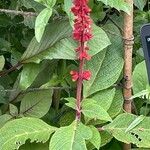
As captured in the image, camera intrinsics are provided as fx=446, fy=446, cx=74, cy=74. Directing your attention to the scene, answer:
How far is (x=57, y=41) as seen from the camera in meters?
1.07

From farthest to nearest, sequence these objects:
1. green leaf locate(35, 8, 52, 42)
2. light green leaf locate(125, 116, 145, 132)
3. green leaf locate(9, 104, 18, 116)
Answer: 1. green leaf locate(9, 104, 18, 116)
2. light green leaf locate(125, 116, 145, 132)
3. green leaf locate(35, 8, 52, 42)

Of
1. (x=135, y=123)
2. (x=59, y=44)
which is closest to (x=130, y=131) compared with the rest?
(x=135, y=123)

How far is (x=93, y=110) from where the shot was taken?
3.26 feet

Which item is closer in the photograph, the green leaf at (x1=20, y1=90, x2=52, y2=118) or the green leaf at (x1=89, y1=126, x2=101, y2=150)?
the green leaf at (x1=89, y1=126, x2=101, y2=150)

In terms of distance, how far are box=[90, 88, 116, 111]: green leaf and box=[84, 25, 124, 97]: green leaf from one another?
0.06 feet

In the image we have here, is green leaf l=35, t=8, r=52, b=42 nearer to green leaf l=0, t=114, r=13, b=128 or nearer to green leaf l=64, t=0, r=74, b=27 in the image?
green leaf l=64, t=0, r=74, b=27

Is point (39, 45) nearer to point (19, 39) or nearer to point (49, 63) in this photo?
point (49, 63)

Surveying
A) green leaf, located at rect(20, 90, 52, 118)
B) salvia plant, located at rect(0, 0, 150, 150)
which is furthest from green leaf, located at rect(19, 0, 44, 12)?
green leaf, located at rect(20, 90, 52, 118)

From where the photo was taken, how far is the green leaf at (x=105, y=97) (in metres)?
1.08

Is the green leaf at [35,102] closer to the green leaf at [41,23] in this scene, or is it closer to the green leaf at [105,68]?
the green leaf at [105,68]

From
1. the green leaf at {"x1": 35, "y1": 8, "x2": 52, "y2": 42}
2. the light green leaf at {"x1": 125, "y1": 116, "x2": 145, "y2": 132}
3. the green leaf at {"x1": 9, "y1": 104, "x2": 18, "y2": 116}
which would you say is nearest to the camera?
the green leaf at {"x1": 35, "y1": 8, "x2": 52, "y2": 42}

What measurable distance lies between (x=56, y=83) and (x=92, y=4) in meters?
0.23

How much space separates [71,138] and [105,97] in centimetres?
19

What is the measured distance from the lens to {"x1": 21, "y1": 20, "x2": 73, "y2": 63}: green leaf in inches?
41.9
